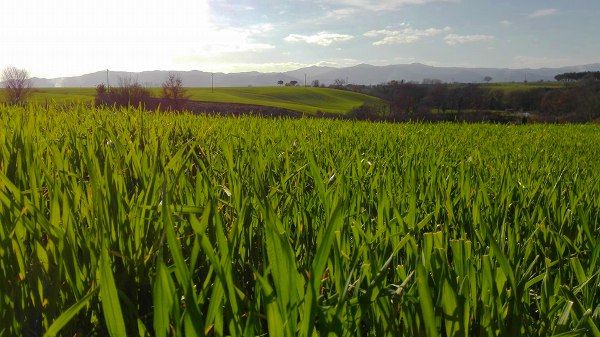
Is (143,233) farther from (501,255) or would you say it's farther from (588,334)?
(588,334)

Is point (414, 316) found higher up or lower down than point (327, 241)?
lower down

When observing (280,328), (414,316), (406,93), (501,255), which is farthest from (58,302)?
(406,93)

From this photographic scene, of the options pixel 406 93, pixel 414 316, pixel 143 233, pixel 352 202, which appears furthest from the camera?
pixel 406 93

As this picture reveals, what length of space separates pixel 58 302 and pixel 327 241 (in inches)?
19.1

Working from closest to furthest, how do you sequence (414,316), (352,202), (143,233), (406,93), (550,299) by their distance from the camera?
(414,316), (550,299), (143,233), (352,202), (406,93)

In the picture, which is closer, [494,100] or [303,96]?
[494,100]

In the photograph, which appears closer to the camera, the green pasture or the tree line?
the tree line

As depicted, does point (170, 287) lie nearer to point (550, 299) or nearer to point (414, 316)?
point (414, 316)

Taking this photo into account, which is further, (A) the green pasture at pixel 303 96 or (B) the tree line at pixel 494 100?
(A) the green pasture at pixel 303 96

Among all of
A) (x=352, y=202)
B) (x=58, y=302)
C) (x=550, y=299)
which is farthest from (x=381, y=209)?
(x=58, y=302)

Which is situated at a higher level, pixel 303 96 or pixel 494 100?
pixel 303 96

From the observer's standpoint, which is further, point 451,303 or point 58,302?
point 58,302

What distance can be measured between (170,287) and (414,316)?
0.33 m

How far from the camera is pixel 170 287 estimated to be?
0.57m
